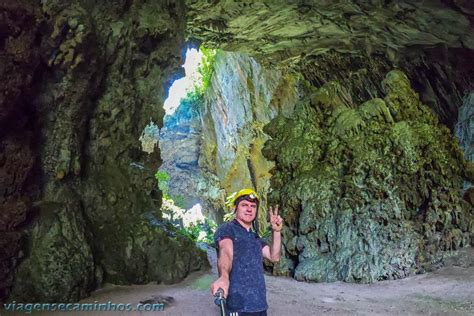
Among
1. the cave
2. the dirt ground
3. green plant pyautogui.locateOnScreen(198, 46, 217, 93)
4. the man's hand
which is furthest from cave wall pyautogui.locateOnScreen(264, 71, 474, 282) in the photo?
green plant pyautogui.locateOnScreen(198, 46, 217, 93)

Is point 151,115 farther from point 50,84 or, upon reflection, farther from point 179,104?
point 179,104

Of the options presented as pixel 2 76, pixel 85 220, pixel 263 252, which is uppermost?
pixel 2 76

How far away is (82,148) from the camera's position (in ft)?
21.6

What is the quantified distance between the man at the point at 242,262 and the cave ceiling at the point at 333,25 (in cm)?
736

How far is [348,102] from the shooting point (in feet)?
44.9

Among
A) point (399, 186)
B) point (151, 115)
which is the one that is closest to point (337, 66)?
point (399, 186)

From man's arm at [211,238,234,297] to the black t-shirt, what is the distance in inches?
1.5

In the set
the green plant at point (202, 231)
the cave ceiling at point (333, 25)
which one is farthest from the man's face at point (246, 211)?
the green plant at point (202, 231)

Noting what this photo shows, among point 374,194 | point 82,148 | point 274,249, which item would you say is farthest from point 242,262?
point 374,194

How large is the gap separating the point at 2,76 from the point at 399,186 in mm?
7215

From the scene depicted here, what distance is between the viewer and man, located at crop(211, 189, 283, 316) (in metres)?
2.64

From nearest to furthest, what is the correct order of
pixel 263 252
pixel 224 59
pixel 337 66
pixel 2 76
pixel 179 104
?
1. pixel 263 252
2. pixel 2 76
3. pixel 337 66
4. pixel 224 59
5. pixel 179 104

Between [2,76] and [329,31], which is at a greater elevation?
[329,31]

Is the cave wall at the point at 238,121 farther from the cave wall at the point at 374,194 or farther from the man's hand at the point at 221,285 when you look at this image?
the man's hand at the point at 221,285
